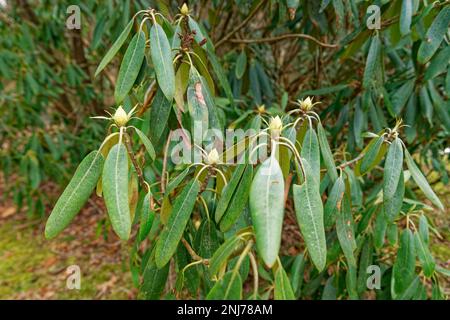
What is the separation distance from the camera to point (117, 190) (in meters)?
0.54

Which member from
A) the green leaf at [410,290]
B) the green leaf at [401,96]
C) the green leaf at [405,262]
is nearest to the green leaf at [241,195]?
the green leaf at [405,262]

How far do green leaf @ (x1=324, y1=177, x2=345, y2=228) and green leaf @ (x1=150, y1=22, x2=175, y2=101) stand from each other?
360 mm

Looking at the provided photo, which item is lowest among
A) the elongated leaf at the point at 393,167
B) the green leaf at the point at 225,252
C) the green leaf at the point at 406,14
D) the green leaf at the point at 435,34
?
the green leaf at the point at 225,252

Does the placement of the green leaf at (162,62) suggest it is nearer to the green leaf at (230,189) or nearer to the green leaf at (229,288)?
the green leaf at (230,189)

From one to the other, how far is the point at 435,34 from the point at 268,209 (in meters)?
0.75

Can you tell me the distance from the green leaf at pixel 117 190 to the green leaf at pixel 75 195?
53 mm

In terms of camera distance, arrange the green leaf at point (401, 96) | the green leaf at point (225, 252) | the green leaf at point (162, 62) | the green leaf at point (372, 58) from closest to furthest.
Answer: the green leaf at point (225, 252)
the green leaf at point (162, 62)
the green leaf at point (372, 58)
the green leaf at point (401, 96)

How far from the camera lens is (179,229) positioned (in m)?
0.62

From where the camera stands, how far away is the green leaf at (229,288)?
49 cm

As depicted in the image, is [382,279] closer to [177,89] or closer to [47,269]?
[177,89]

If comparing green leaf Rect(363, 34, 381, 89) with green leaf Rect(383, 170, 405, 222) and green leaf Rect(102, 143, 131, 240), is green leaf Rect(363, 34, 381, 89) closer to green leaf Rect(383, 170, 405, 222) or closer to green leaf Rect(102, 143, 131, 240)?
green leaf Rect(383, 170, 405, 222)

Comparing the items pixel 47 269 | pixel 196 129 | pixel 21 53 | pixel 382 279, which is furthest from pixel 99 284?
pixel 196 129

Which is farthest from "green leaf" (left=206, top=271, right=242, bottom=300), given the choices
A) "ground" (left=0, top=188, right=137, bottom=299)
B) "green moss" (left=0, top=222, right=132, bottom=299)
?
"green moss" (left=0, top=222, right=132, bottom=299)

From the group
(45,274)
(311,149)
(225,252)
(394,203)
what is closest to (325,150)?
(311,149)
